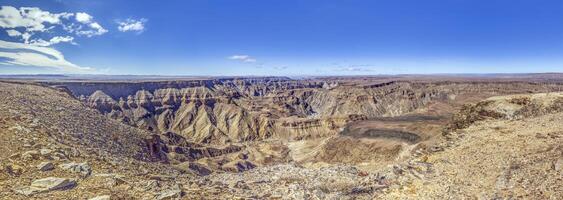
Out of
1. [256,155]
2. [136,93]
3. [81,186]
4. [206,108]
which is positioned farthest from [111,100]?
[81,186]

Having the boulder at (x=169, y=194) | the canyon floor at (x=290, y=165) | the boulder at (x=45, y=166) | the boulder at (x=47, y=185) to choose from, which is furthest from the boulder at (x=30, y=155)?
the boulder at (x=169, y=194)

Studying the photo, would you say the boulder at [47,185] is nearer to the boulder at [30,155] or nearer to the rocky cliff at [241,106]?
A: the boulder at [30,155]

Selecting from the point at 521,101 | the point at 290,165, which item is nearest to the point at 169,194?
the point at 290,165

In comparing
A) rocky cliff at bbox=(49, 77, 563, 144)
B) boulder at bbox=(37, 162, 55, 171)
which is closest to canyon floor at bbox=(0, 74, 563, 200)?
boulder at bbox=(37, 162, 55, 171)

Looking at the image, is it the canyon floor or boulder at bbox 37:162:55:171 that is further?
boulder at bbox 37:162:55:171

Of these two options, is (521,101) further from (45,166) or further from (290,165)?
(45,166)

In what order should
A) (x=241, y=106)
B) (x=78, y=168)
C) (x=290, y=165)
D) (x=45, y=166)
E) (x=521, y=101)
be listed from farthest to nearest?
(x=241, y=106)
(x=290, y=165)
(x=521, y=101)
(x=78, y=168)
(x=45, y=166)

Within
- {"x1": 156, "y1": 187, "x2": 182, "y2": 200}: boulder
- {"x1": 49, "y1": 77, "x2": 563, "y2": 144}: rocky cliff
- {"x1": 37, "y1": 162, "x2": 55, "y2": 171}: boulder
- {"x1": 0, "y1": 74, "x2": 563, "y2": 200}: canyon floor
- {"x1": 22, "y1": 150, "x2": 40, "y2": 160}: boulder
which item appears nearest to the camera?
{"x1": 156, "y1": 187, "x2": 182, "y2": 200}: boulder

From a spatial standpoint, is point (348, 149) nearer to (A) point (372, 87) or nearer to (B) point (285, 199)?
(B) point (285, 199)

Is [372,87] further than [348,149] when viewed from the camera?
Yes

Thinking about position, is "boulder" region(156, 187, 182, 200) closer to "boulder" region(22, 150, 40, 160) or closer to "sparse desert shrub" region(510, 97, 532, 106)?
"boulder" region(22, 150, 40, 160)

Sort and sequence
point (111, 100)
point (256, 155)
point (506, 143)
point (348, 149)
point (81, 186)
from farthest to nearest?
point (111, 100)
point (256, 155)
point (348, 149)
point (506, 143)
point (81, 186)
